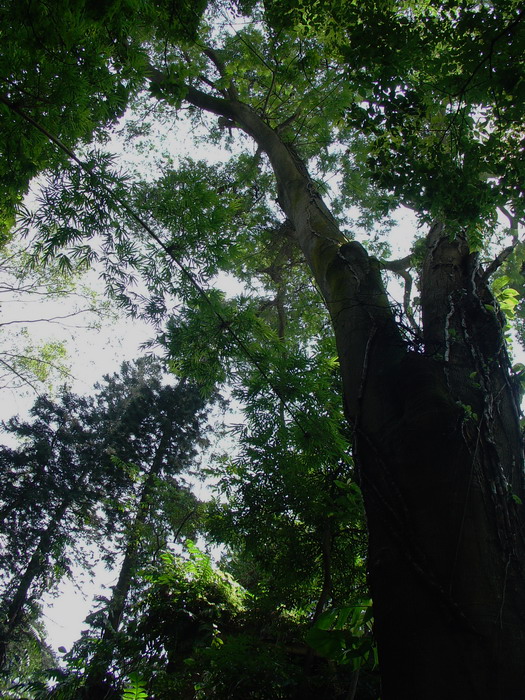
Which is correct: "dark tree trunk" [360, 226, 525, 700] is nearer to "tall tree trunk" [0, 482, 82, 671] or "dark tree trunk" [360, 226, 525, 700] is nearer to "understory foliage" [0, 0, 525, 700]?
"understory foliage" [0, 0, 525, 700]

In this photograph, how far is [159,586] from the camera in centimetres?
411

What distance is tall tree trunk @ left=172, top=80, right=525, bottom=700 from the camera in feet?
4.04

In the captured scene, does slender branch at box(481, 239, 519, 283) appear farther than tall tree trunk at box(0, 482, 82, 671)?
No

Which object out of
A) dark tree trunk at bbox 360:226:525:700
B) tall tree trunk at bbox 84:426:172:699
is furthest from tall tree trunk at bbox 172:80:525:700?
tall tree trunk at bbox 84:426:172:699

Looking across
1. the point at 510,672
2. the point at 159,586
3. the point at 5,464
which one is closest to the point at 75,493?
the point at 5,464

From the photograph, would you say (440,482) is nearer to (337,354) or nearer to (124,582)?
(337,354)

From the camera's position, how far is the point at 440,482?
5.13 ft

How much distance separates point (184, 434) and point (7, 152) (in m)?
12.0

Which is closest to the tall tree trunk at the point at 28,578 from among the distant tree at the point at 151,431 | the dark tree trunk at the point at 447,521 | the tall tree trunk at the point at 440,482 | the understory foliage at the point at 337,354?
the distant tree at the point at 151,431

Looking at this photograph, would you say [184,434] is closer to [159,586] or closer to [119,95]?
[159,586]

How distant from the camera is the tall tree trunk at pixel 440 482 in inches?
48.5

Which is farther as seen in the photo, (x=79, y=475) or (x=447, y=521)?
(x=79, y=475)

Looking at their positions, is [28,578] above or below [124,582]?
below

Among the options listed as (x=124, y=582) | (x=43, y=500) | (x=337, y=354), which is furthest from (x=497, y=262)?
(x=43, y=500)
